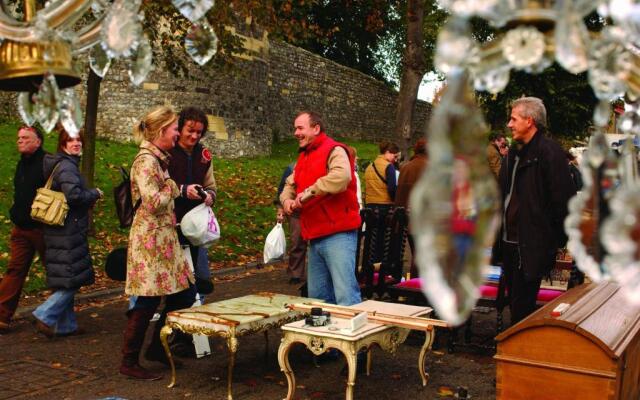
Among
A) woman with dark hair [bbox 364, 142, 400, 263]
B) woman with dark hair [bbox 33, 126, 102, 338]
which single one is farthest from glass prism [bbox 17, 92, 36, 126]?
woman with dark hair [bbox 364, 142, 400, 263]

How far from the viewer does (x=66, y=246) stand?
6.82m

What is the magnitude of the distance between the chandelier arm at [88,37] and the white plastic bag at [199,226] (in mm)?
4303

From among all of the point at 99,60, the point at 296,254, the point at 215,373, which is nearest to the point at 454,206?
the point at 99,60

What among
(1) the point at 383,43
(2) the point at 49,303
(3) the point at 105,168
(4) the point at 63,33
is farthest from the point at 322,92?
(4) the point at 63,33

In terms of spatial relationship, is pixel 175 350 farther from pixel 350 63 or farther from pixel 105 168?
pixel 350 63

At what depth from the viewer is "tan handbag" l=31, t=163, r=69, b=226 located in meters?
6.73

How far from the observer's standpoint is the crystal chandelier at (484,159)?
32.1 inches

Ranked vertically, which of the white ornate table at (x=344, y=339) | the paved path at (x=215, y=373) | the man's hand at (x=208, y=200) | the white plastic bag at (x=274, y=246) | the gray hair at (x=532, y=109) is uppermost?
the gray hair at (x=532, y=109)

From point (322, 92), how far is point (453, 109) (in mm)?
34351

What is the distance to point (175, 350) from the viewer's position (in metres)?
6.30

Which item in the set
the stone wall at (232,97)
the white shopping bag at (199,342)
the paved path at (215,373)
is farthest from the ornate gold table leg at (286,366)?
the stone wall at (232,97)

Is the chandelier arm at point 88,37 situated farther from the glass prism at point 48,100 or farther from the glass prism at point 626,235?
the glass prism at point 626,235

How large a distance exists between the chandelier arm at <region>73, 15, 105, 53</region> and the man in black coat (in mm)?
3998

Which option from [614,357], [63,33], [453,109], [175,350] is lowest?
[175,350]
